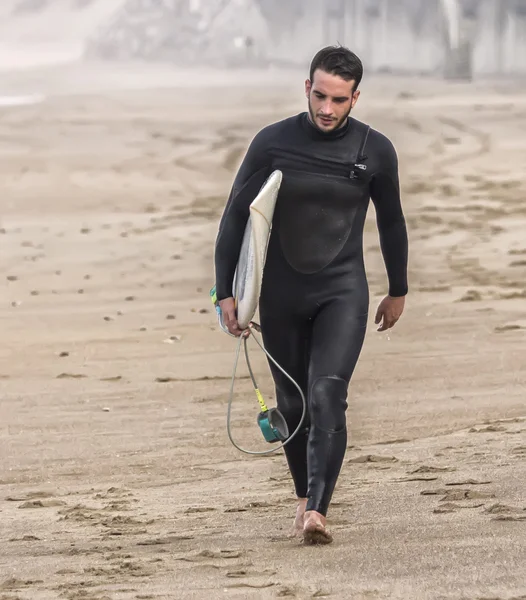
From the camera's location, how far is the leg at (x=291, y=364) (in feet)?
16.2

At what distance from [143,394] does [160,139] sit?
57.2 feet

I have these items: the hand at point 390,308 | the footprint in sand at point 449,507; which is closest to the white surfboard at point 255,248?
the hand at point 390,308

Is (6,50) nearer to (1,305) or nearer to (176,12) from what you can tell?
(176,12)

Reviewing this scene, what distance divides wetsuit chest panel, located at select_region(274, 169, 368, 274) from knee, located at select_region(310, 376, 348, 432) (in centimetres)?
39

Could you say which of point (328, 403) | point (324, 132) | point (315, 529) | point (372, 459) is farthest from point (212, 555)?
point (372, 459)

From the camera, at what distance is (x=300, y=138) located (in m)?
4.77

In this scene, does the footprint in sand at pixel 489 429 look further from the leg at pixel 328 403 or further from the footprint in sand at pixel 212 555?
the footprint in sand at pixel 212 555

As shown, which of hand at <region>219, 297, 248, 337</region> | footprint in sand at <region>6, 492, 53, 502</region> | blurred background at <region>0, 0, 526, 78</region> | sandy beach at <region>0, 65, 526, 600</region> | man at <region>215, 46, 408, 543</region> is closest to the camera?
sandy beach at <region>0, 65, 526, 600</region>

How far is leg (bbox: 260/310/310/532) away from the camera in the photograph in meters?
4.93

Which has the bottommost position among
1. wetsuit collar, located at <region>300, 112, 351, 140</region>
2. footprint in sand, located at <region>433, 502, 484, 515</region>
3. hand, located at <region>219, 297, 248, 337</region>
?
footprint in sand, located at <region>433, 502, 484, 515</region>

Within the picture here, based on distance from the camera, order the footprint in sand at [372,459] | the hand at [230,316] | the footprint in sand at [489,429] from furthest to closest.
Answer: the footprint in sand at [489,429] < the footprint in sand at [372,459] < the hand at [230,316]

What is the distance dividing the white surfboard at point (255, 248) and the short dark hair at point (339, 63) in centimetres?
38

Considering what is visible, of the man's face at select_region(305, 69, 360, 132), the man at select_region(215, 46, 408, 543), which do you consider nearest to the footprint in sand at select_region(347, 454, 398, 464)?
the man at select_region(215, 46, 408, 543)

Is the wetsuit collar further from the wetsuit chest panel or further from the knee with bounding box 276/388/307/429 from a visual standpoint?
the knee with bounding box 276/388/307/429
